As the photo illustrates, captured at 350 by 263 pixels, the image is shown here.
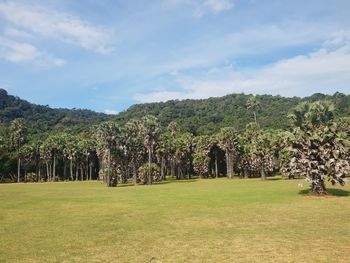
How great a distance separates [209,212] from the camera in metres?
37.4

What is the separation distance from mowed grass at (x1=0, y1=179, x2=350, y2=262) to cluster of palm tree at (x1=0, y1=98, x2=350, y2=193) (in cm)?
673

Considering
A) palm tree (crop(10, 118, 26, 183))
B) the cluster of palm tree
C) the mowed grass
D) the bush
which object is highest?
palm tree (crop(10, 118, 26, 183))

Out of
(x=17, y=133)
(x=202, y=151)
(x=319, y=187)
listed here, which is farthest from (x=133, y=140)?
(x=319, y=187)

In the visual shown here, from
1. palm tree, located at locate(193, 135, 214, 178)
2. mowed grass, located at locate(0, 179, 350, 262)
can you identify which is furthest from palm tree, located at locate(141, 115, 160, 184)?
mowed grass, located at locate(0, 179, 350, 262)

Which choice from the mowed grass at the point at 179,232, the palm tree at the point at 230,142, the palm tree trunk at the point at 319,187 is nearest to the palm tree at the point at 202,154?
the palm tree at the point at 230,142

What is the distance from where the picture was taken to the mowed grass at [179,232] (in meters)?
20.9

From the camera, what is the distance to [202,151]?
398ft

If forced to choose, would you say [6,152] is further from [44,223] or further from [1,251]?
[1,251]

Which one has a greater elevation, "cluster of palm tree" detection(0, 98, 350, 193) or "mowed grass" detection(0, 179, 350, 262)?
"cluster of palm tree" detection(0, 98, 350, 193)

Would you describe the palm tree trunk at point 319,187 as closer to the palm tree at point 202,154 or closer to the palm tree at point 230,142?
the palm tree at point 230,142

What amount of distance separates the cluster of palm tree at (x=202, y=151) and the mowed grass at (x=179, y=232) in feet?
22.1

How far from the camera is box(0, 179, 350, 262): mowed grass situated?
2088 centimetres

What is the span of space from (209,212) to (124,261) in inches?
734

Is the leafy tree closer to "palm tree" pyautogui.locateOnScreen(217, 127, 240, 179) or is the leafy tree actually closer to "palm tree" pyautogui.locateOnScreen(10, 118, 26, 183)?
"palm tree" pyautogui.locateOnScreen(217, 127, 240, 179)
